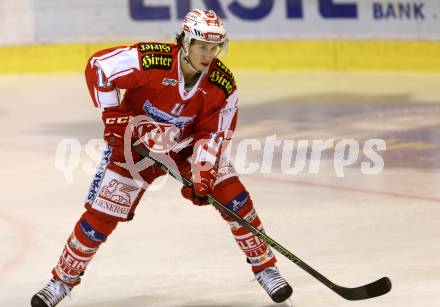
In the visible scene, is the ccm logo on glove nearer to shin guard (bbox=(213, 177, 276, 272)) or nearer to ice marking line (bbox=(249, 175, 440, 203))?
shin guard (bbox=(213, 177, 276, 272))

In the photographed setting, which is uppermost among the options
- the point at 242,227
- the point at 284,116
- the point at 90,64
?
the point at 90,64

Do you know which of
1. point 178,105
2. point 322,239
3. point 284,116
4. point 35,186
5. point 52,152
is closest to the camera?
point 178,105

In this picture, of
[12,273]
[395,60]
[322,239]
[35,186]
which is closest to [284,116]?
[395,60]

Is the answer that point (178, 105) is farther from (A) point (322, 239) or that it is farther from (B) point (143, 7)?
(B) point (143, 7)

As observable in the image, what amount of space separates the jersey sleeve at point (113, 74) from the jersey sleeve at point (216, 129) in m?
0.31

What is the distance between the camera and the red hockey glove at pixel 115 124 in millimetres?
4117

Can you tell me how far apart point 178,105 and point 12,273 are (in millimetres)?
A: 1216

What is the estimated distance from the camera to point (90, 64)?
4.22 m

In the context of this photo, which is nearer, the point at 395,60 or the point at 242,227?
the point at 242,227

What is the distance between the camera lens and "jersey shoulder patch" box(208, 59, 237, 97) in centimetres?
419

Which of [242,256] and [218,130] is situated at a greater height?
[218,130]

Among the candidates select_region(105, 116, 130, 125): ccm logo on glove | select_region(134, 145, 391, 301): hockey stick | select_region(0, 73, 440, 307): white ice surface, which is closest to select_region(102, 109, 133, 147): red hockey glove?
select_region(105, 116, 130, 125): ccm logo on glove
